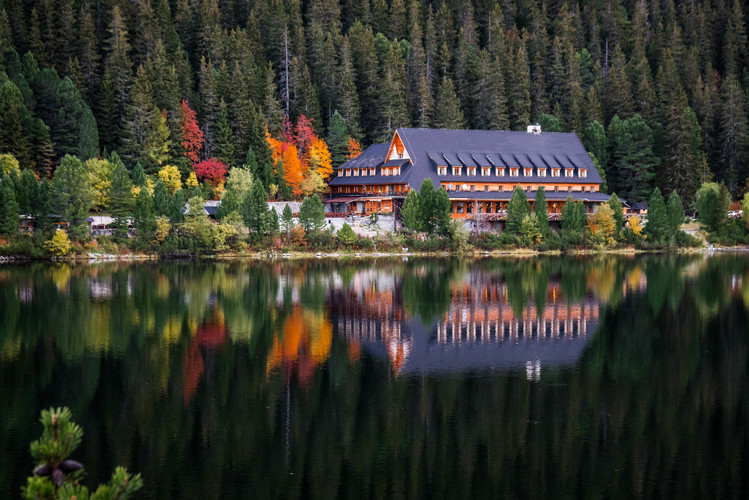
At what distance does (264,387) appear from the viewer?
1070 inches

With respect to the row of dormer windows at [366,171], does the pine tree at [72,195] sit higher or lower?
lower

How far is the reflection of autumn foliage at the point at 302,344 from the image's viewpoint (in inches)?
1189

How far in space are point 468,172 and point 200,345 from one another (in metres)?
60.2

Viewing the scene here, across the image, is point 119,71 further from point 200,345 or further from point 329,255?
point 200,345

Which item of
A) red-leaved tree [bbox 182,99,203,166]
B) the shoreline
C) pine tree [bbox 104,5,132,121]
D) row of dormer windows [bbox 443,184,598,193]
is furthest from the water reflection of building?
pine tree [bbox 104,5,132,121]

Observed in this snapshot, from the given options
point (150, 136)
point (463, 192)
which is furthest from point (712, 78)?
point (150, 136)

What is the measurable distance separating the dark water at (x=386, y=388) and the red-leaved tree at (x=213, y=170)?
39.0 metres

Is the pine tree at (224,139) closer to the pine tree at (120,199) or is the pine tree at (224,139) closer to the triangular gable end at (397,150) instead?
the pine tree at (120,199)

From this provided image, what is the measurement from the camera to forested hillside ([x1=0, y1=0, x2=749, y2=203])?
285 feet

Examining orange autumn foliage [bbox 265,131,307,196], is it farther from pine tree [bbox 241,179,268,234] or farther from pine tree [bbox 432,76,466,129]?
pine tree [bbox 432,76,466,129]

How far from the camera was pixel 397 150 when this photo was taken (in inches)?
3664

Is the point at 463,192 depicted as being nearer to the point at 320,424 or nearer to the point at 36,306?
the point at 36,306

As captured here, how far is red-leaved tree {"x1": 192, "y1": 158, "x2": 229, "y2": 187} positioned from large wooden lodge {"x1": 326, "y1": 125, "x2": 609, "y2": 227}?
38.4 ft

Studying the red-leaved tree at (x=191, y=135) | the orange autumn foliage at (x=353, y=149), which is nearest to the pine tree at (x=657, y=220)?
the orange autumn foliage at (x=353, y=149)
